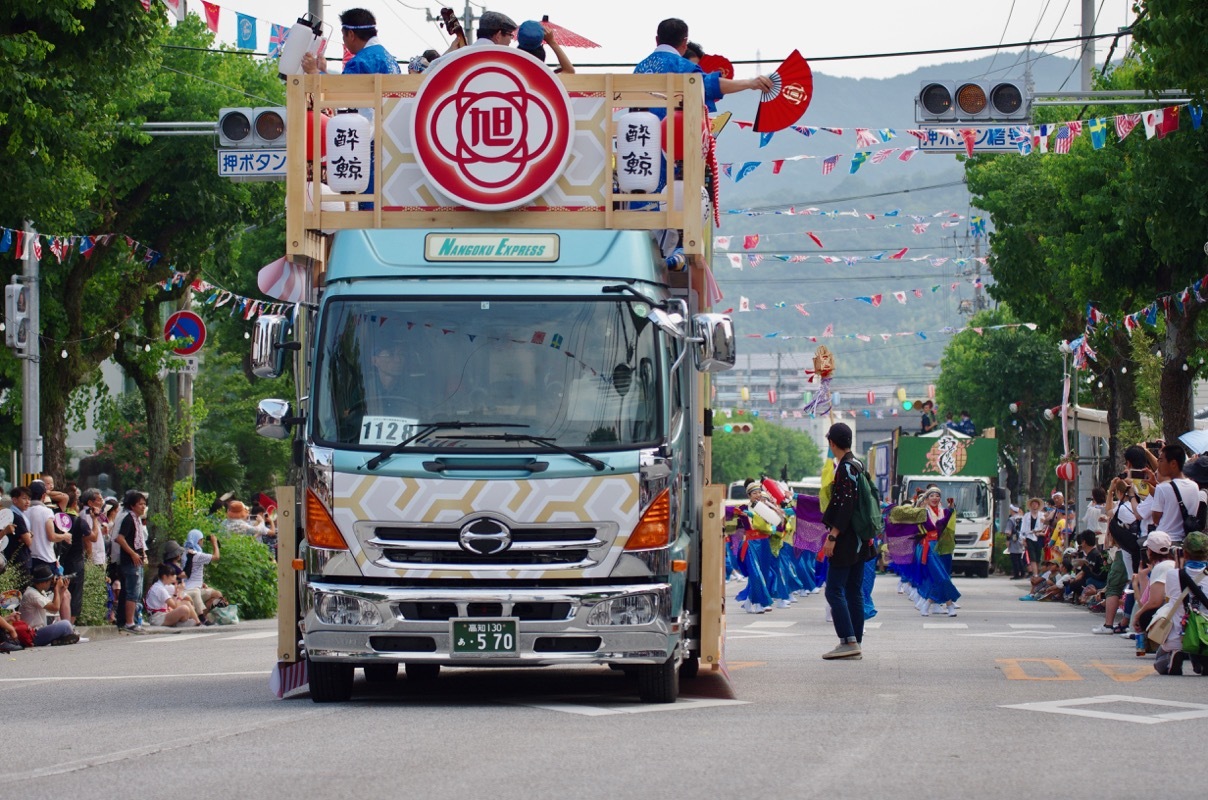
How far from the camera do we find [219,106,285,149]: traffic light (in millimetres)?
20391

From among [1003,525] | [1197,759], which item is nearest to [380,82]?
[1197,759]

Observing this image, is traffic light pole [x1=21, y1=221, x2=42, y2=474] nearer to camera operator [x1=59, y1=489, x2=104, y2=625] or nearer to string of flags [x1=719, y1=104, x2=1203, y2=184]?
camera operator [x1=59, y1=489, x2=104, y2=625]

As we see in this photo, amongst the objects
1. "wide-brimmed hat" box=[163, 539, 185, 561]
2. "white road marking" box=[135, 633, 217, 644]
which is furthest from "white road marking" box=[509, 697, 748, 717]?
"wide-brimmed hat" box=[163, 539, 185, 561]

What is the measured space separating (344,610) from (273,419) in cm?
113

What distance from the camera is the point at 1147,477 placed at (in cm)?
1886

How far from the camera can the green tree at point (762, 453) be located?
16200 cm

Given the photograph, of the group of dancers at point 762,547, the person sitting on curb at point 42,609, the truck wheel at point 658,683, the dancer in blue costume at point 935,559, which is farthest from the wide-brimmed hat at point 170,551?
the truck wheel at point 658,683

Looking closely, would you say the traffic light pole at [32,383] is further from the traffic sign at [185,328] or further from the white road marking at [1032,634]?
the white road marking at [1032,634]

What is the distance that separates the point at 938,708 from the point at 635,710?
68.9 inches

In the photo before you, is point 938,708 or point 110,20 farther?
point 110,20

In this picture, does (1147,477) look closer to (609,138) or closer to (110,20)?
(609,138)

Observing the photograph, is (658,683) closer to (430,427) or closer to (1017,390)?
(430,427)

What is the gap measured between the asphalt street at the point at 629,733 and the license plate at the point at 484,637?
0.37 metres

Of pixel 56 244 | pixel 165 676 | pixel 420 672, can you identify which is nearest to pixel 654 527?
pixel 420 672
